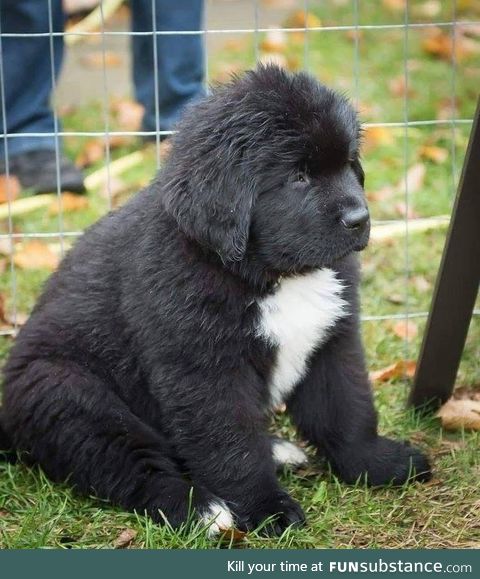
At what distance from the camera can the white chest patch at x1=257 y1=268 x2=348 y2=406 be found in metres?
3.20

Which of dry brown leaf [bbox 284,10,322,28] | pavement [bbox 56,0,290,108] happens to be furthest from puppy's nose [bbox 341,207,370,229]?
dry brown leaf [bbox 284,10,322,28]

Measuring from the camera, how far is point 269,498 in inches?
129

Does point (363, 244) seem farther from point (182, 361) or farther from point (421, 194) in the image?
point (421, 194)

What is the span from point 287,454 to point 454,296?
2.61 feet

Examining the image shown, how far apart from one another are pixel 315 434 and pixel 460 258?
775mm

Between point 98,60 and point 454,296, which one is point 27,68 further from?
point 454,296

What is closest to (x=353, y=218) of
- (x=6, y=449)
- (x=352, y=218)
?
(x=352, y=218)

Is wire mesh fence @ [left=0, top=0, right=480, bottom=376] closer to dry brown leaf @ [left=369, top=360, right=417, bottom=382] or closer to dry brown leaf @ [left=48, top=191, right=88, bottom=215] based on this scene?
dry brown leaf @ [left=48, top=191, right=88, bottom=215]

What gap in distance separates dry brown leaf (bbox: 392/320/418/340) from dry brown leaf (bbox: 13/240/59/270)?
153cm

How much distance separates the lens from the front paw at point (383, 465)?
351 centimetres

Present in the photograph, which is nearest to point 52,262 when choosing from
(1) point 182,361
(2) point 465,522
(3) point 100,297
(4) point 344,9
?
(3) point 100,297

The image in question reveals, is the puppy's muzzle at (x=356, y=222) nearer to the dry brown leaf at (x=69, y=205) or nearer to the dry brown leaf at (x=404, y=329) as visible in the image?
the dry brown leaf at (x=404, y=329)

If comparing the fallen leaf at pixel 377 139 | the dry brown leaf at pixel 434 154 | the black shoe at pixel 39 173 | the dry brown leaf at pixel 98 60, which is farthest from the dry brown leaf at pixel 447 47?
the black shoe at pixel 39 173

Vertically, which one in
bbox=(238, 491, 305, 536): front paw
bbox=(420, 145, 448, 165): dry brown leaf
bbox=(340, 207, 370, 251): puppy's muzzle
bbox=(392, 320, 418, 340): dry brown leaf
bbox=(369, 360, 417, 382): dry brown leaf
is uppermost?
bbox=(340, 207, 370, 251): puppy's muzzle
